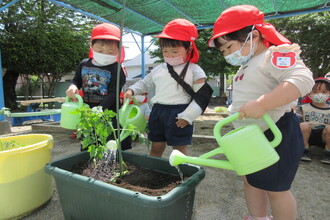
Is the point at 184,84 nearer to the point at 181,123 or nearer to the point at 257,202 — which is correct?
the point at 181,123

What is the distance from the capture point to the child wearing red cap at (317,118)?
2.37 meters

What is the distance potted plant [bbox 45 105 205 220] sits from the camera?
88 centimetres

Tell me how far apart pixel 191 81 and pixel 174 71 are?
129mm

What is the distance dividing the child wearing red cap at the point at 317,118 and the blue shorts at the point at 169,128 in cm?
157

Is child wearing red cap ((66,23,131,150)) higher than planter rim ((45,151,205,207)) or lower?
higher

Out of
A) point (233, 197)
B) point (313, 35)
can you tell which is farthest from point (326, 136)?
point (313, 35)

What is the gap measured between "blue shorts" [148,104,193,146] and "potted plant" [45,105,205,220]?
29 cm

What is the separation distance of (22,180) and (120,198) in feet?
2.45

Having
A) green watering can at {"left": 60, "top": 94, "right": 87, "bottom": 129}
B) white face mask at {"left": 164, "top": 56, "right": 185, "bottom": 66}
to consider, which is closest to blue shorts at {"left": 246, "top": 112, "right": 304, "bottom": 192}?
white face mask at {"left": 164, "top": 56, "right": 185, "bottom": 66}

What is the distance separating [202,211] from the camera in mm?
1447

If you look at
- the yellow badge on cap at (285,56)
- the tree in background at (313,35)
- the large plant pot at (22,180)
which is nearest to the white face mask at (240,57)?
the yellow badge on cap at (285,56)

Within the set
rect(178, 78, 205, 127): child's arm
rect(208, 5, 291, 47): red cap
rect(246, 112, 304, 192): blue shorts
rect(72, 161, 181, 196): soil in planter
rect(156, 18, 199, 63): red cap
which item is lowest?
rect(72, 161, 181, 196): soil in planter

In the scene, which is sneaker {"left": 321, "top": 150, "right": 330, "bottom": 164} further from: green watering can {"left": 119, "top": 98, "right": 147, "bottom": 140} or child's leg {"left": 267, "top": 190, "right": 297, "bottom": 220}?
green watering can {"left": 119, "top": 98, "right": 147, "bottom": 140}

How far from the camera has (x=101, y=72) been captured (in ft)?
5.56
